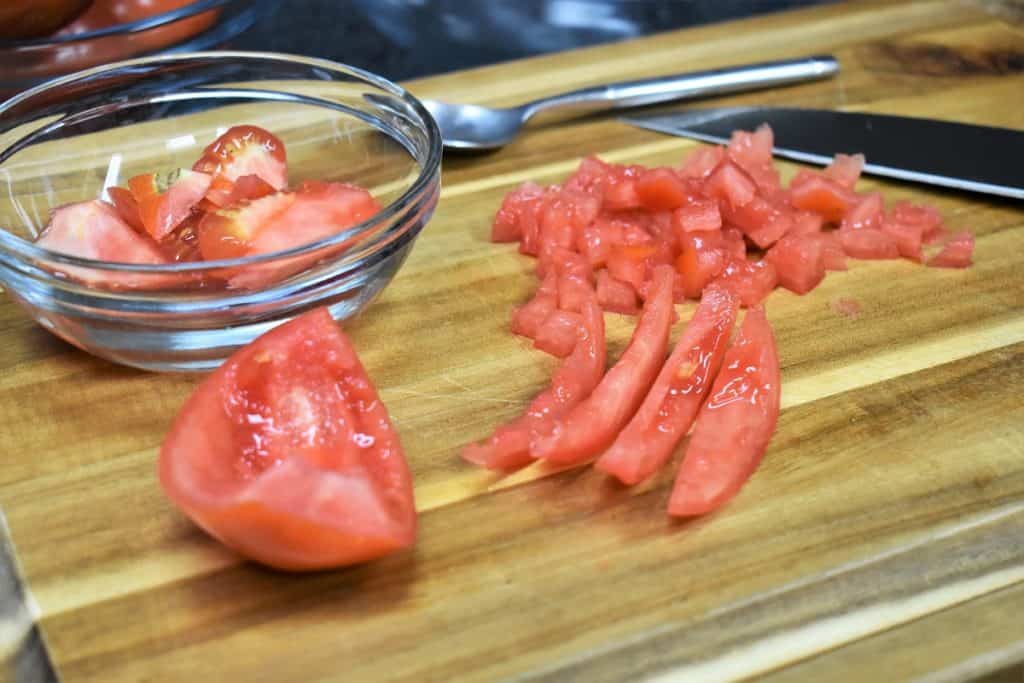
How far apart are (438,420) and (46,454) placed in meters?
0.47

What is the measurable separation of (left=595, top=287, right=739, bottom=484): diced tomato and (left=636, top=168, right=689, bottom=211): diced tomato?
0.72 ft

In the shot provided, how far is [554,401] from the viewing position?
1.46 m

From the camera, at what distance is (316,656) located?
1158 mm

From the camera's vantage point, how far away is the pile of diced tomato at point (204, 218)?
1.52m

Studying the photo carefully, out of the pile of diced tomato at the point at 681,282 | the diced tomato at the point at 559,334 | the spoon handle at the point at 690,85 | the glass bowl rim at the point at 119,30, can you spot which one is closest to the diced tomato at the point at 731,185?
the pile of diced tomato at the point at 681,282

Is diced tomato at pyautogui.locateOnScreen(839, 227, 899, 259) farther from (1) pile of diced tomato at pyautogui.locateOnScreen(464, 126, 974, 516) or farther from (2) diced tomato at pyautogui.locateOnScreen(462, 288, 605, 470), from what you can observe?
(2) diced tomato at pyautogui.locateOnScreen(462, 288, 605, 470)

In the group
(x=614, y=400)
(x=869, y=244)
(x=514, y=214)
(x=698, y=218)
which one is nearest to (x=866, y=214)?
(x=869, y=244)

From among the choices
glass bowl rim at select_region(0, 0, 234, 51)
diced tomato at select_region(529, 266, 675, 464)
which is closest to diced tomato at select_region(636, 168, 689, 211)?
diced tomato at select_region(529, 266, 675, 464)

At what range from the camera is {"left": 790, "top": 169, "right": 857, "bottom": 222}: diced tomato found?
6.10ft

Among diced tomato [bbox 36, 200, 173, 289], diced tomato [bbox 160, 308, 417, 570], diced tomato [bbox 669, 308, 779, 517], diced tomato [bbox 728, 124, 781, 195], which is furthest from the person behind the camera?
diced tomato [bbox 728, 124, 781, 195]

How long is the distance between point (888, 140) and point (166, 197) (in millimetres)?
1207

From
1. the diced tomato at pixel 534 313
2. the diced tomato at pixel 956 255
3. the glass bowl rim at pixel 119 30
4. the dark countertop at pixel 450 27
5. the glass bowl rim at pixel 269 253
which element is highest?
the glass bowl rim at pixel 119 30

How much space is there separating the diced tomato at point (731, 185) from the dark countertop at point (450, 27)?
1.13 m

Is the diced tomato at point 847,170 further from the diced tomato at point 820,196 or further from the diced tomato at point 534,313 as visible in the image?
the diced tomato at point 534,313
